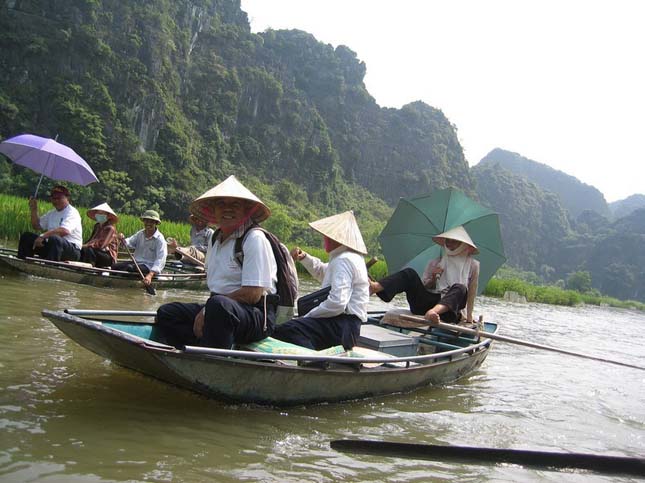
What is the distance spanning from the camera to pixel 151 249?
8781 mm

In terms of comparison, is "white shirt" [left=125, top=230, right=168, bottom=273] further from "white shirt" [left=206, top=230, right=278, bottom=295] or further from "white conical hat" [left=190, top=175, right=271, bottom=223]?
"white shirt" [left=206, top=230, right=278, bottom=295]

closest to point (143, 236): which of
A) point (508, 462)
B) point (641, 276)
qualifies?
point (508, 462)

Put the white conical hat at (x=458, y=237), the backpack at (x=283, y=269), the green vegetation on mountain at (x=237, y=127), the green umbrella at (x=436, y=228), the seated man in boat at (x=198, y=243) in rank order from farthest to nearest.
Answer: the green vegetation on mountain at (x=237, y=127)
the seated man in boat at (x=198, y=243)
the green umbrella at (x=436, y=228)
the white conical hat at (x=458, y=237)
the backpack at (x=283, y=269)

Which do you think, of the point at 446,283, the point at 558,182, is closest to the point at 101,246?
the point at 446,283

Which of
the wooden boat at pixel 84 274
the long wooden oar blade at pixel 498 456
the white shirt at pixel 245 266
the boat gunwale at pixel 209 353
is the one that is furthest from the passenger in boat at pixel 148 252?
the long wooden oar blade at pixel 498 456

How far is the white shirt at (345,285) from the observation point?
13.5 ft

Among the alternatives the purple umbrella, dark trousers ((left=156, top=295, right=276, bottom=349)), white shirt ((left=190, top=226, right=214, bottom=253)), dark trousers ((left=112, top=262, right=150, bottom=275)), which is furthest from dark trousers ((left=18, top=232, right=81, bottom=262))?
dark trousers ((left=156, top=295, right=276, bottom=349))

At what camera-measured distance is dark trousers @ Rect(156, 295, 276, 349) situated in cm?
348

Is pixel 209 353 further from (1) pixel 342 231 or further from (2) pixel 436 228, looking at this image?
(2) pixel 436 228

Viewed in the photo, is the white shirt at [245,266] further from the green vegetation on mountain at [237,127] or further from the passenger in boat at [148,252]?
the green vegetation on mountain at [237,127]

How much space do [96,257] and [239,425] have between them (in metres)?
6.10

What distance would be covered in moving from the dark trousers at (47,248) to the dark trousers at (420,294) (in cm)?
460

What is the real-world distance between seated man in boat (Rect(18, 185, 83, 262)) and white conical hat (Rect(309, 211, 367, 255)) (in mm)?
4635

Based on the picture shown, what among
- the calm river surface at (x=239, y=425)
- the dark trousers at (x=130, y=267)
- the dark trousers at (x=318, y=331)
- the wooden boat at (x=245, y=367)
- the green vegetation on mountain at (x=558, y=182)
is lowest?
the calm river surface at (x=239, y=425)
